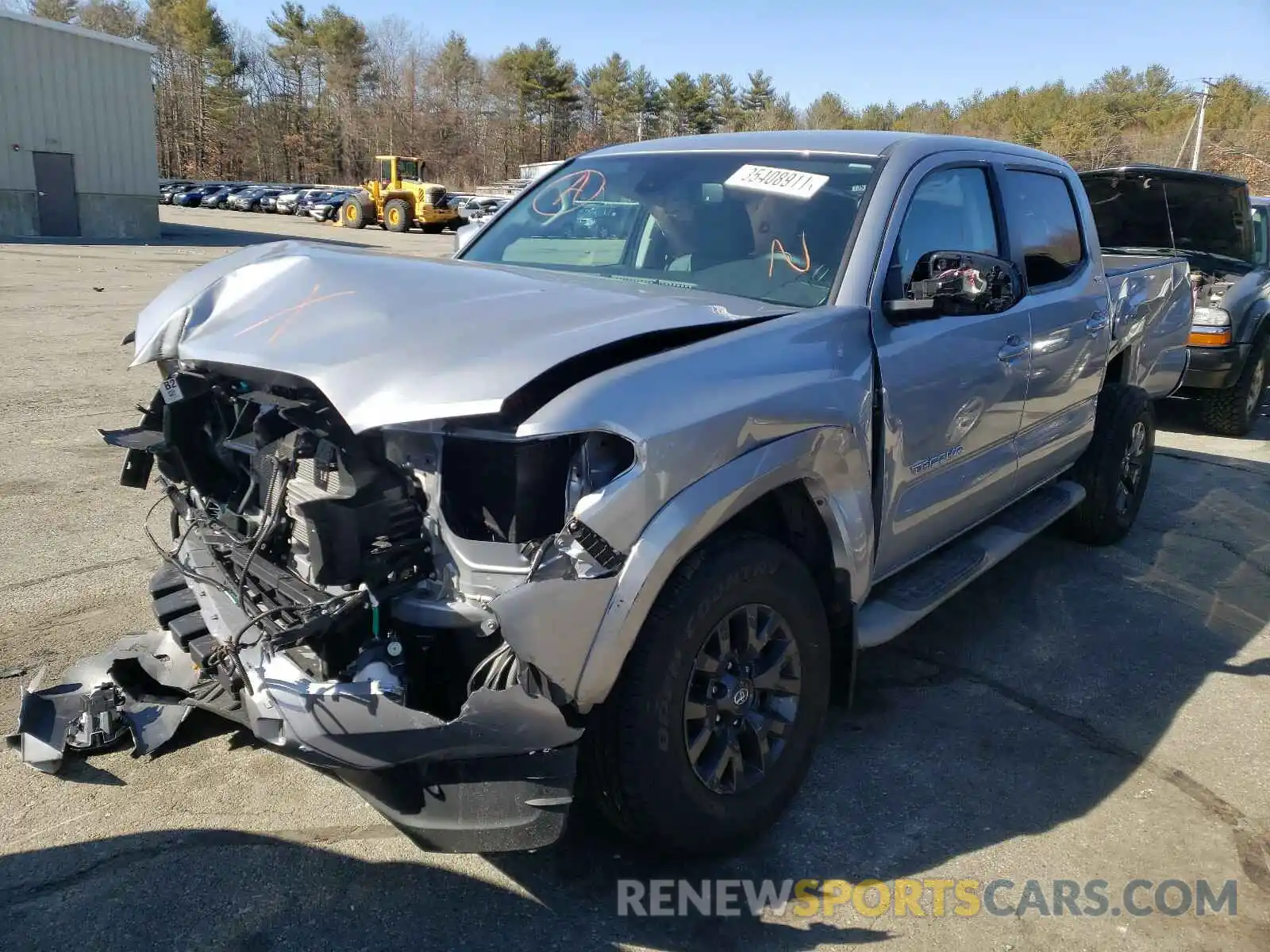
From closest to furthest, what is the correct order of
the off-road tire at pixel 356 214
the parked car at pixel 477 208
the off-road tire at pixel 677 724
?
the off-road tire at pixel 677 724, the parked car at pixel 477 208, the off-road tire at pixel 356 214

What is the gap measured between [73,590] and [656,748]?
10.3ft

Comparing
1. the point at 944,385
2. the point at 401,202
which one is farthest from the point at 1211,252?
the point at 401,202

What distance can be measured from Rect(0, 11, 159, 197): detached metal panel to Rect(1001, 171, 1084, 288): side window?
31420 millimetres

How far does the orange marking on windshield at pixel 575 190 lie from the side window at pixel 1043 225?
5.58 ft

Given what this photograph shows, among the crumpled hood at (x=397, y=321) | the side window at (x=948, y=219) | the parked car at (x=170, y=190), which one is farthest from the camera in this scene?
the parked car at (x=170, y=190)

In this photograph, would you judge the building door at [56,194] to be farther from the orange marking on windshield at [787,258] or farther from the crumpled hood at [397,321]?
the orange marking on windshield at [787,258]

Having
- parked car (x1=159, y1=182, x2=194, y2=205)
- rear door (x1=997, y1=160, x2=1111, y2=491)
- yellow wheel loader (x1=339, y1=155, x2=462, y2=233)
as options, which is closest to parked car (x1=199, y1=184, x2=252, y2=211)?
parked car (x1=159, y1=182, x2=194, y2=205)

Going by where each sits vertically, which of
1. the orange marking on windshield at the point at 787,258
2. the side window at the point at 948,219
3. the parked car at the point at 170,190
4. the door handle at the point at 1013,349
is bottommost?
the door handle at the point at 1013,349

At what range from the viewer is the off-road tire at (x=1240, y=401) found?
8.49m

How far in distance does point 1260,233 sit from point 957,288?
27.6ft

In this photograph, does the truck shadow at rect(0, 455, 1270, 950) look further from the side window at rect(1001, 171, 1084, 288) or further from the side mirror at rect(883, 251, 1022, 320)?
the side window at rect(1001, 171, 1084, 288)

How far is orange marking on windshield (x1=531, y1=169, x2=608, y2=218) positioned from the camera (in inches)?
161

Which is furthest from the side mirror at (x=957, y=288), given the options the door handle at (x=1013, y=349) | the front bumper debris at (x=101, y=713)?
the front bumper debris at (x=101, y=713)

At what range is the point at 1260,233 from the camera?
9.61 m
